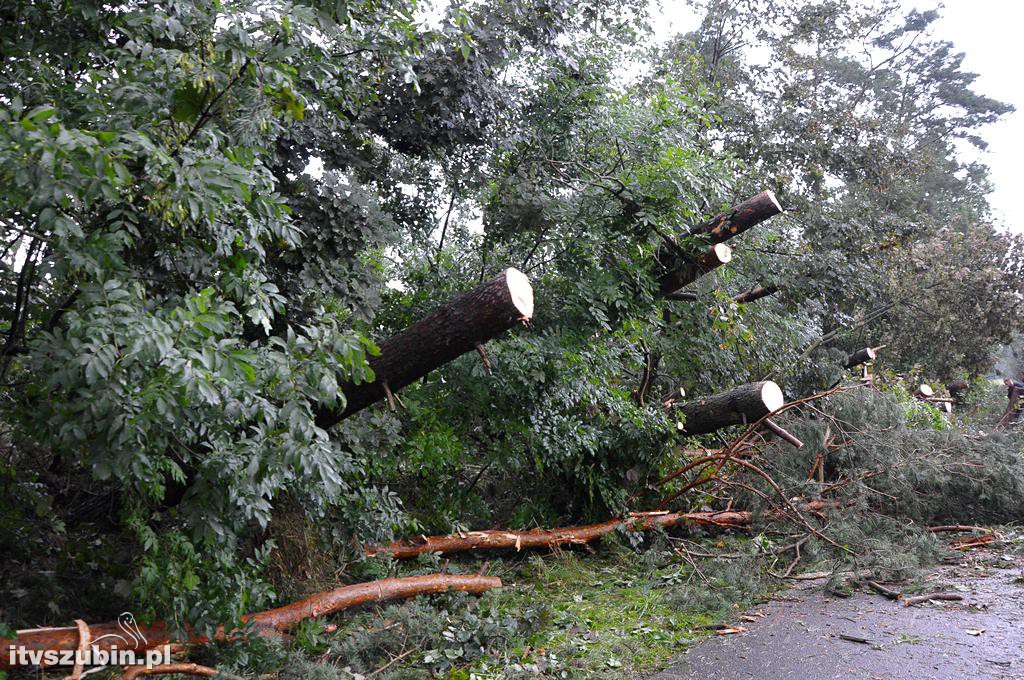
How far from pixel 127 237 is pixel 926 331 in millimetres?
14891

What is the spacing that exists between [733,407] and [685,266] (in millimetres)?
1300

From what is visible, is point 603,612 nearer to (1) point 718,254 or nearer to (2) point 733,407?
(2) point 733,407

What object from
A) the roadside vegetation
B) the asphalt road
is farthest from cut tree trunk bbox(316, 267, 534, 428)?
the asphalt road

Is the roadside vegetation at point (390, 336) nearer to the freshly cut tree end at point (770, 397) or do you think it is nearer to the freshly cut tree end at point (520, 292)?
the freshly cut tree end at point (770, 397)

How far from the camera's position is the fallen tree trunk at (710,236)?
641cm

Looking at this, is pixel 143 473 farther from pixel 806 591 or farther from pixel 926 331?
pixel 926 331

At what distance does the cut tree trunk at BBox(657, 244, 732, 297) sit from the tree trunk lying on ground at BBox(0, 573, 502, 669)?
2.90 meters

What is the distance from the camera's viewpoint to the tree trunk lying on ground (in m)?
3.55

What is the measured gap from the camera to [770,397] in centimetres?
668

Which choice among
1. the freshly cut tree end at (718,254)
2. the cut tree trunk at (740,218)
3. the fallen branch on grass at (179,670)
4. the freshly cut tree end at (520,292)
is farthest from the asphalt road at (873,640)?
the cut tree trunk at (740,218)

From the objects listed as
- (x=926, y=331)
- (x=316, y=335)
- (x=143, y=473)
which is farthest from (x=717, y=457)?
(x=926, y=331)

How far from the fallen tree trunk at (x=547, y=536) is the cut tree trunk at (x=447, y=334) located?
1.28 m

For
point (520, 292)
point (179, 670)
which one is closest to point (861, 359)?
point (520, 292)

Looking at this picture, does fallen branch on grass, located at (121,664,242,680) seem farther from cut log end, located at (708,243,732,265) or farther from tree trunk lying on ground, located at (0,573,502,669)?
cut log end, located at (708,243,732,265)
